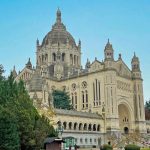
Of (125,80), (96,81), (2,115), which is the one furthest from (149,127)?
(2,115)

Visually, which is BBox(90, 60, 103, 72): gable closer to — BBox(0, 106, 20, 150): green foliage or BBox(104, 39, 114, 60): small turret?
BBox(104, 39, 114, 60): small turret

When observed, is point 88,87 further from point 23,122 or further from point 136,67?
point 23,122

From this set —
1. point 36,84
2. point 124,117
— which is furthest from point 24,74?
point 124,117

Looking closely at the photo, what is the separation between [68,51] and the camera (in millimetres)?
98312

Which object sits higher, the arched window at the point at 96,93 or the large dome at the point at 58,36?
the large dome at the point at 58,36

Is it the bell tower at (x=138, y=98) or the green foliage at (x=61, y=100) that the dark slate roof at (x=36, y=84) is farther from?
the bell tower at (x=138, y=98)

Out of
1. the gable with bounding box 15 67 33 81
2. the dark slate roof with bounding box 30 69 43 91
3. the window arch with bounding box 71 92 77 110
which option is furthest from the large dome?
the dark slate roof with bounding box 30 69 43 91

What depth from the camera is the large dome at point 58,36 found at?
9906 centimetres

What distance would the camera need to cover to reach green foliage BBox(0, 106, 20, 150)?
3603cm

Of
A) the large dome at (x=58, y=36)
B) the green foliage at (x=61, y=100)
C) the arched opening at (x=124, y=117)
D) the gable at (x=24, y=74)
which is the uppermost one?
the large dome at (x=58, y=36)

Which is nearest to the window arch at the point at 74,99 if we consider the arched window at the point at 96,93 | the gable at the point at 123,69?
the arched window at the point at 96,93

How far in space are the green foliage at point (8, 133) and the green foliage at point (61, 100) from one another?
4761 centimetres

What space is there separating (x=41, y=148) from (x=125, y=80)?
163 ft

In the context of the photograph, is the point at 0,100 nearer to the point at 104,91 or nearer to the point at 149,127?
the point at 104,91
